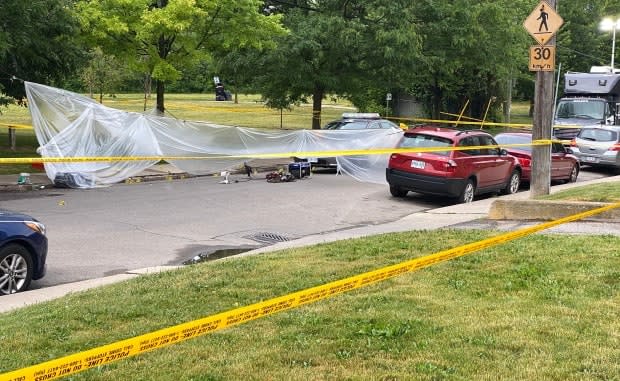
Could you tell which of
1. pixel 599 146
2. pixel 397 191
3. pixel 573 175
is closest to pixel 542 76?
pixel 397 191

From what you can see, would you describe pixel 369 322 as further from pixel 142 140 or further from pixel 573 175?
pixel 573 175

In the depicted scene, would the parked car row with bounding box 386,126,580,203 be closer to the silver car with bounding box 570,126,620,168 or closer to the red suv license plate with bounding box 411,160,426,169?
the red suv license plate with bounding box 411,160,426,169

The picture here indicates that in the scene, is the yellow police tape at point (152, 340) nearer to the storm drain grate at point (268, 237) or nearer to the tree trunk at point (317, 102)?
the storm drain grate at point (268, 237)

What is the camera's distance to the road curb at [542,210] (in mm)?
10497

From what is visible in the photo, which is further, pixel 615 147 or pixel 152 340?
pixel 615 147

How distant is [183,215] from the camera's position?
12.9 m

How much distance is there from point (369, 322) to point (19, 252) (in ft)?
14.7

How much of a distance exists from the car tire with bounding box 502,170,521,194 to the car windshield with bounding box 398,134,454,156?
2891 millimetres

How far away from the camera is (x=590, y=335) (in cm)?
477

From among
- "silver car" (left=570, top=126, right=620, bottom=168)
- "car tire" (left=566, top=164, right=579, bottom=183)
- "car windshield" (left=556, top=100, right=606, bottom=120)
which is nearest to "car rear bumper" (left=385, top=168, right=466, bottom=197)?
"car tire" (left=566, top=164, right=579, bottom=183)

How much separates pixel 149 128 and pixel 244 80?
9.63 metres

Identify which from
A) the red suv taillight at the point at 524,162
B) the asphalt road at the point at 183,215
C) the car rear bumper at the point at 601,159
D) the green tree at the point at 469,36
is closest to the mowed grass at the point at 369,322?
the asphalt road at the point at 183,215

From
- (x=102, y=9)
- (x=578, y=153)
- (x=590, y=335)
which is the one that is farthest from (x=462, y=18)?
(x=590, y=335)

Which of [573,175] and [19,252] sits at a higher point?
[573,175]
